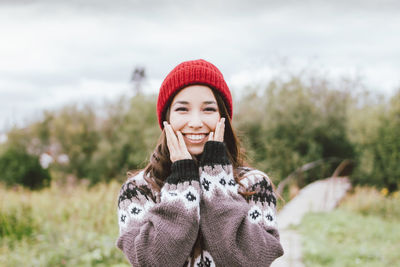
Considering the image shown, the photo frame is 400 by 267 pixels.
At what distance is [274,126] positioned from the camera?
12.7 m

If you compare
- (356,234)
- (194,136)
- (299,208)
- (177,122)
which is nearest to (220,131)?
→ (194,136)

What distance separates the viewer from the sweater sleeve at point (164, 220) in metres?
1.72

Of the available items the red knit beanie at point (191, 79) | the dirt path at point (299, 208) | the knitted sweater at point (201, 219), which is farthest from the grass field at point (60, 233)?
the red knit beanie at point (191, 79)

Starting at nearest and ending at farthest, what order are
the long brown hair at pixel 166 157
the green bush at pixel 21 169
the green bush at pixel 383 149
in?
the long brown hair at pixel 166 157 < the green bush at pixel 383 149 < the green bush at pixel 21 169

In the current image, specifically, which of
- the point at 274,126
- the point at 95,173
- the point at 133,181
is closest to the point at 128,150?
the point at 95,173

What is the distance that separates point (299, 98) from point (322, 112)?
1.15m

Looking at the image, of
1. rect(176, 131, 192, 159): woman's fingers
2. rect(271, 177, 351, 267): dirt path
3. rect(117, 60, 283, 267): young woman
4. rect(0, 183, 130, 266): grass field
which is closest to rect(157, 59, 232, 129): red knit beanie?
rect(117, 60, 283, 267): young woman

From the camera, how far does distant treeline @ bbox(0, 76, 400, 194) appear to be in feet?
36.8

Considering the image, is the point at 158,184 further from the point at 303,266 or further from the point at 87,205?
the point at 87,205

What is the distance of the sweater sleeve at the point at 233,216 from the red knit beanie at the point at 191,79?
13.5 inches

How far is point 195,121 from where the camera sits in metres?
1.98

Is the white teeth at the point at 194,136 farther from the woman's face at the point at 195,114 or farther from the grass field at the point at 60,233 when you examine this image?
the grass field at the point at 60,233

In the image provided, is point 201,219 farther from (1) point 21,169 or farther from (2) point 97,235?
(1) point 21,169

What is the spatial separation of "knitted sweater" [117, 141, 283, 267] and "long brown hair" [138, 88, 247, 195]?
0.08m
